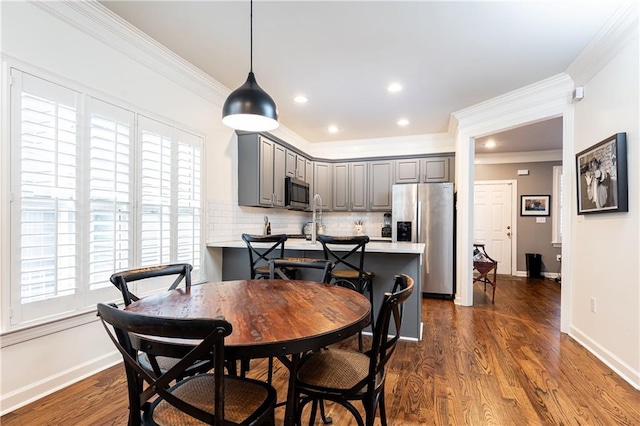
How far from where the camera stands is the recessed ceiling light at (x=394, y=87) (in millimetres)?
3586

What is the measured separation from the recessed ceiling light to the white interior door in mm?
4190

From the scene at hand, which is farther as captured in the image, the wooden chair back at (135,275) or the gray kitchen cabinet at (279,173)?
the gray kitchen cabinet at (279,173)

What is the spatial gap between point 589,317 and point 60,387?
4.22 metres

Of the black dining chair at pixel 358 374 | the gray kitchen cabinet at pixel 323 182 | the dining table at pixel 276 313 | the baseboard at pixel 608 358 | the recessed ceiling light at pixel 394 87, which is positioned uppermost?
the recessed ceiling light at pixel 394 87

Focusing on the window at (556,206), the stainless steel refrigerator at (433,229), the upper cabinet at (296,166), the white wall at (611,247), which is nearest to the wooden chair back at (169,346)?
the white wall at (611,247)

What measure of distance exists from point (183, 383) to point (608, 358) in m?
3.15

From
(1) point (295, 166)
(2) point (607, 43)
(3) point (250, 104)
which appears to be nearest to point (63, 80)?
(3) point (250, 104)

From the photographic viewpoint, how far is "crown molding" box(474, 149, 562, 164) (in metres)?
6.52

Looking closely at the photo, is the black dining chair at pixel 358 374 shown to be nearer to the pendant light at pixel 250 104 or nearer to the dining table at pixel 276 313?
the dining table at pixel 276 313

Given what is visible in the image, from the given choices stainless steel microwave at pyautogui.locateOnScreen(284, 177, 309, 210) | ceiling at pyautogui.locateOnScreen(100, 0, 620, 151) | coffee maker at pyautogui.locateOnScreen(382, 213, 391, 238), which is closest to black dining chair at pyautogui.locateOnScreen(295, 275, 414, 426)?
ceiling at pyautogui.locateOnScreen(100, 0, 620, 151)

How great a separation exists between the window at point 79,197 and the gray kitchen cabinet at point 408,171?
3.72 metres

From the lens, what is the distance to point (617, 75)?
2568 millimetres

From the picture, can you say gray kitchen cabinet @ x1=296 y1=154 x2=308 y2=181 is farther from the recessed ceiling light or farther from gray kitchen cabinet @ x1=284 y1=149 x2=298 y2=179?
the recessed ceiling light

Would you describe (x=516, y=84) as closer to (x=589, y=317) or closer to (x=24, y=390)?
(x=589, y=317)
